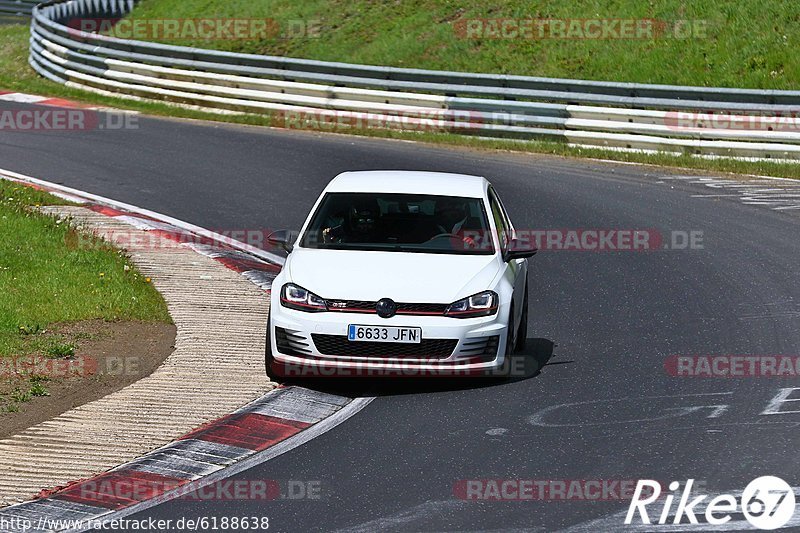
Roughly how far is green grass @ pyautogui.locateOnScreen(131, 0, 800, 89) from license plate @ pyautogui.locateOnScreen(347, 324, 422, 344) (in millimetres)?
15342

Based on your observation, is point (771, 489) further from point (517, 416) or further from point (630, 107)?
point (630, 107)

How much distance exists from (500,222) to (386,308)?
6.45 ft

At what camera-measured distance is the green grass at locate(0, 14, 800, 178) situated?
20.2 metres

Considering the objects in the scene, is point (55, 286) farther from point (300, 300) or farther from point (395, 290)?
point (395, 290)

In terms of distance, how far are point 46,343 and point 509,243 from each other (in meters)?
3.81

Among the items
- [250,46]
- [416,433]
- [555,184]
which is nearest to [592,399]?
[416,433]

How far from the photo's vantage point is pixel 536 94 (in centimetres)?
2230

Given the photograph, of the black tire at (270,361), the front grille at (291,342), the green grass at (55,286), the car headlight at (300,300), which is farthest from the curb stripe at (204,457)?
the green grass at (55,286)

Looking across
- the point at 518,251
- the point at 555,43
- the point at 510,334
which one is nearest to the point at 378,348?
the point at 510,334

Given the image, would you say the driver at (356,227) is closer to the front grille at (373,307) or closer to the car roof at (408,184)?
the car roof at (408,184)

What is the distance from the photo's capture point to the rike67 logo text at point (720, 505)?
680 cm

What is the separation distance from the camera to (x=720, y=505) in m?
7.02

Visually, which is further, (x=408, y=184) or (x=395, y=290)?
(x=408, y=184)

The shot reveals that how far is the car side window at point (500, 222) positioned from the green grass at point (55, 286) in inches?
121
